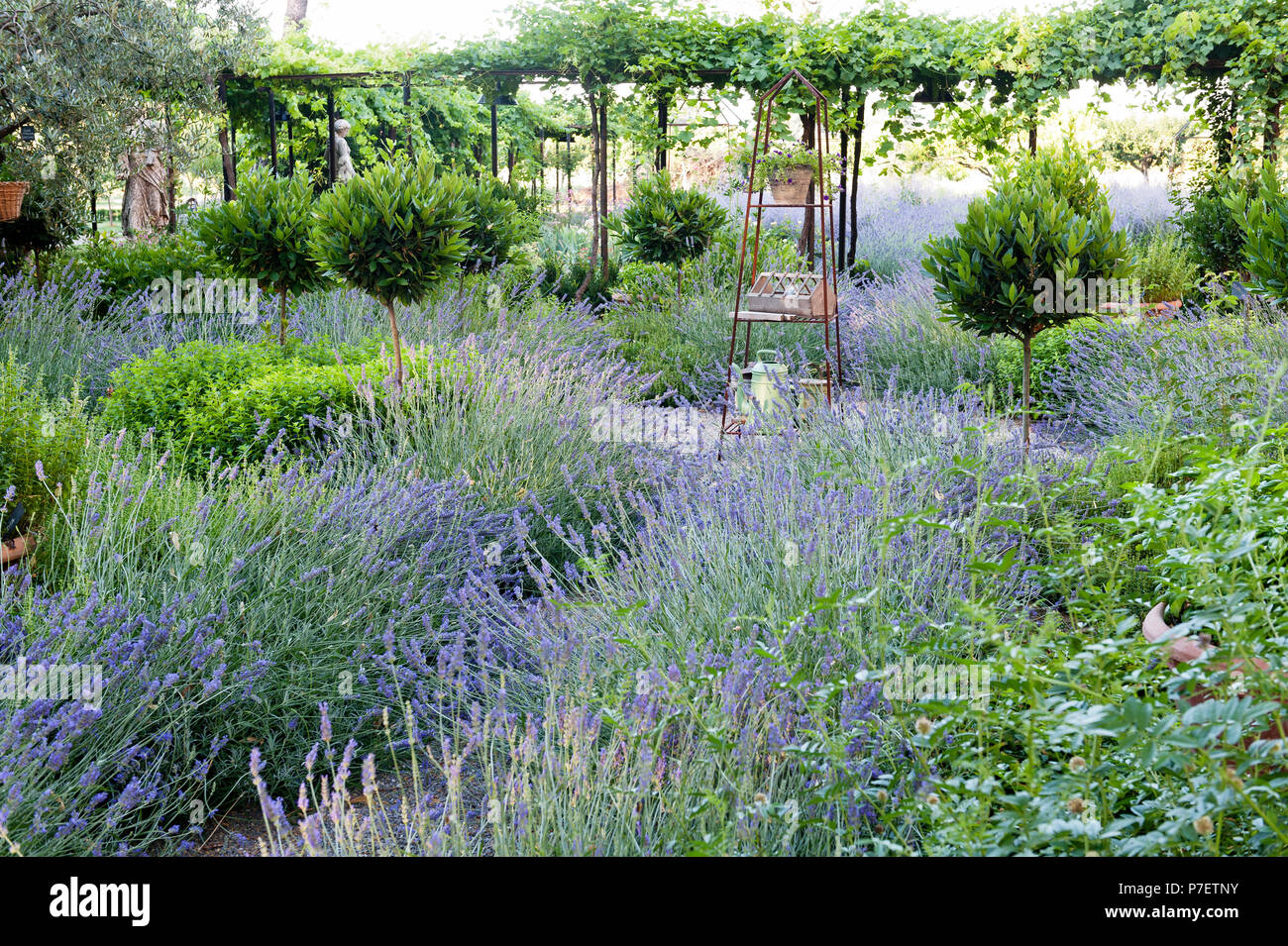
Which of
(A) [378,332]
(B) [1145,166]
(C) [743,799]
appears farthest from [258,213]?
(B) [1145,166]

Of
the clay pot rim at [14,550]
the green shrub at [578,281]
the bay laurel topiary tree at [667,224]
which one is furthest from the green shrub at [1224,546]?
the green shrub at [578,281]

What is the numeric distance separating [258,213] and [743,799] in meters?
4.60

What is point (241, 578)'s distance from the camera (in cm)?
255

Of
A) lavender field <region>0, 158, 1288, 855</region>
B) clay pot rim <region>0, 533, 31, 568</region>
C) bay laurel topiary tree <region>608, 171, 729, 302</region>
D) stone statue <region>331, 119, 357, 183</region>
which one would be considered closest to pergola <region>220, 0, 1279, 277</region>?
stone statue <region>331, 119, 357, 183</region>

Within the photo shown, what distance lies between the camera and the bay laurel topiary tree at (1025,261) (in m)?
3.58

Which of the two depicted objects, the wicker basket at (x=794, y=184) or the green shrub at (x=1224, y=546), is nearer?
the green shrub at (x=1224, y=546)

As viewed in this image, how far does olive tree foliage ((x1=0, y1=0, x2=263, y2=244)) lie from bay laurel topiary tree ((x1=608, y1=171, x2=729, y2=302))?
Result: 3.66 metres

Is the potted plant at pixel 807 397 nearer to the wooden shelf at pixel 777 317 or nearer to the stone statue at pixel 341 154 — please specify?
the wooden shelf at pixel 777 317

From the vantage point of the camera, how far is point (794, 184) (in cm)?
586

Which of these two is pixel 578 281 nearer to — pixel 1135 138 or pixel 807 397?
pixel 807 397

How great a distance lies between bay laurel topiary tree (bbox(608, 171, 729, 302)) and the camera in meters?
7.65

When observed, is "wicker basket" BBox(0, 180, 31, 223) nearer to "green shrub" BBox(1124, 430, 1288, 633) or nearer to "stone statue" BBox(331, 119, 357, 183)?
"stone statue" BBox(331, 119, 357, 183)

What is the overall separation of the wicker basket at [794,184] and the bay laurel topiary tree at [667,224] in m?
1.80

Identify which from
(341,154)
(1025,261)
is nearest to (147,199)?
(341,154)
